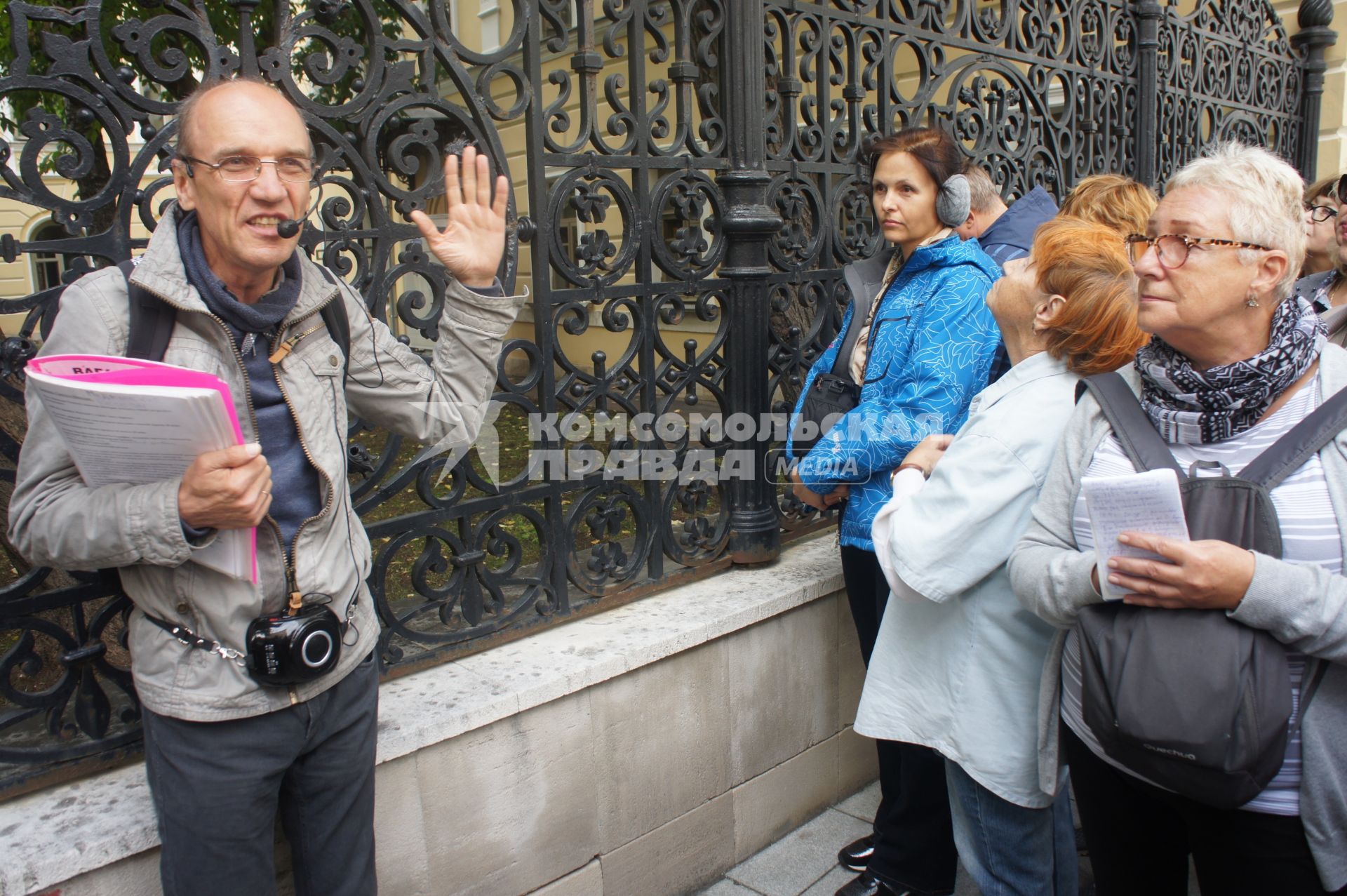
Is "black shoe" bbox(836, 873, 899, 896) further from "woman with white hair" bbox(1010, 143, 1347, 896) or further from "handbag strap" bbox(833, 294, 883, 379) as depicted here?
"handbag strap" bbox(833, 294, 883, 379)

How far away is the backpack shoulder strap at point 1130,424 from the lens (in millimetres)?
1865

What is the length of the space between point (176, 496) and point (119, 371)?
22 cm

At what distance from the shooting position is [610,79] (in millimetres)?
2980

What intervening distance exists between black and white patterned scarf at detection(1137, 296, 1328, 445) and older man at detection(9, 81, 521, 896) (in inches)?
52.9

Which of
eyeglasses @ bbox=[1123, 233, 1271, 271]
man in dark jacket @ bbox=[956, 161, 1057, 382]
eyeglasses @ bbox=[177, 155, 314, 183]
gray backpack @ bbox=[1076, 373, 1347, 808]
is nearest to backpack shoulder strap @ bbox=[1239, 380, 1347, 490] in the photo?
gray backpack @ bbox=[1076, 373, 1347, 808]

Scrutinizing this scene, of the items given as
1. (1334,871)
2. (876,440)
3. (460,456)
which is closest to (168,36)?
(460,456)

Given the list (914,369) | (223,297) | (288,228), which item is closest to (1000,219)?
(914,369)

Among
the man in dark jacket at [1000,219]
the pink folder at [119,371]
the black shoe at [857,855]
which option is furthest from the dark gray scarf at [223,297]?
the black shoe at [857,855]

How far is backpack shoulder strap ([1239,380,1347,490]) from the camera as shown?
171 cm

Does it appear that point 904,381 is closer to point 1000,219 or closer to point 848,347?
point 848,347

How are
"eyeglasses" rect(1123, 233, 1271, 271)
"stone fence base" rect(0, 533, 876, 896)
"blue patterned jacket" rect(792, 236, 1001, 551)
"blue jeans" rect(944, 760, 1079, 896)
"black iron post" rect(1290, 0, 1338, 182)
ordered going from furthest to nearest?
1. "black iron post" rect(1290, 0, 1338, 182)
2. "blue patterned jacket" rect(792, 236, 1001, 551)
3. "blue jeans" rect(944, 760, 1079, 896)
4. "stone fence base" rect(0, 533, 876, 896)
5. "eyeglasses" rect(1123, 233, 1271, 271)

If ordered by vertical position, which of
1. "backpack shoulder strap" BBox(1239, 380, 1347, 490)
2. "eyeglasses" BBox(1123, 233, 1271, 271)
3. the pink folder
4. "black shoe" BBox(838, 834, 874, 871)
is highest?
"eyeglasses" BBox(1123, 233, 1271, 271)

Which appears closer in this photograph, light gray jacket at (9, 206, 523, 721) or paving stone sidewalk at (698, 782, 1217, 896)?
light gray jacket at (9, 206, 523, 721)

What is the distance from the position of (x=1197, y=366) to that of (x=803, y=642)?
1.86m
